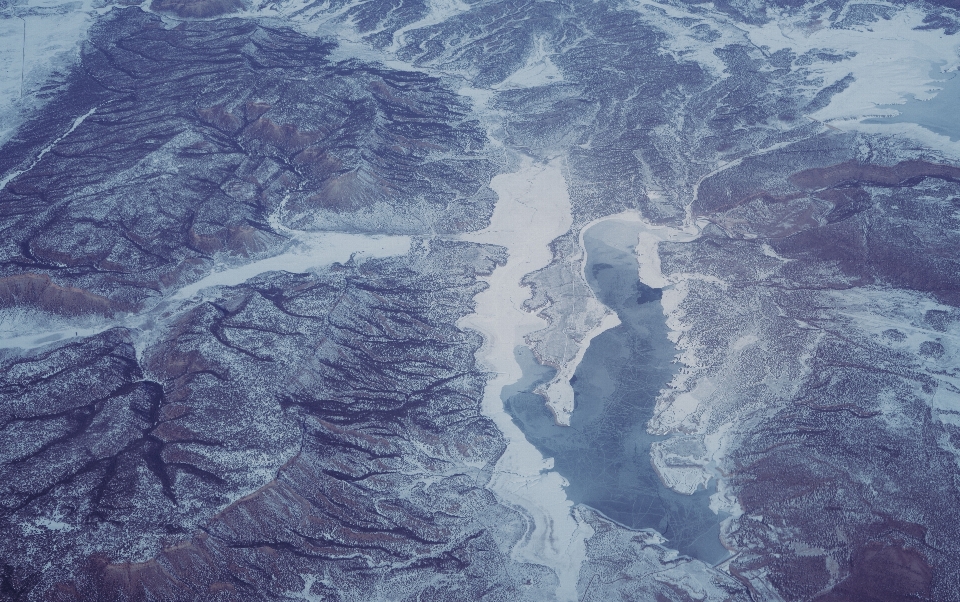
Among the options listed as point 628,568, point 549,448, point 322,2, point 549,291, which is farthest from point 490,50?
point 628,568

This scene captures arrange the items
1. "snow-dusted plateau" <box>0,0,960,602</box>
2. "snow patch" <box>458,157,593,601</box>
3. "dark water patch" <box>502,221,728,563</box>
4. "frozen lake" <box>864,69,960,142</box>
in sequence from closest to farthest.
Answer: "snow-dusted plateau" <box>0,0,960,602</box> < "snow patch" <box>458,157,593,601</box> < "dark water patch" <box>502,221,728,563</box> < "frozen lake" <box>864,69,960,142</box>

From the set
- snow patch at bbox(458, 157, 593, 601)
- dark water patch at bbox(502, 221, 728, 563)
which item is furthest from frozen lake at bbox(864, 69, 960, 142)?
snow patch at bbox(458, 157, 593, 601)

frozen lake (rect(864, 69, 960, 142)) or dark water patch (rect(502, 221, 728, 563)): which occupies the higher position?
frozen lake (rect(864, 69, 960, 142))

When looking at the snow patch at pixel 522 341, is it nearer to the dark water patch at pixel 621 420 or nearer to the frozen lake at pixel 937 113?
the dark water patch at pixel 621 420

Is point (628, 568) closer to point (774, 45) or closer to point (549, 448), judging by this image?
point (549, 448)

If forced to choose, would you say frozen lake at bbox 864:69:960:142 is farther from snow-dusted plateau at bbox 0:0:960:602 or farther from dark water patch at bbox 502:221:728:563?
dark water patch at bbox 502:221:728:563

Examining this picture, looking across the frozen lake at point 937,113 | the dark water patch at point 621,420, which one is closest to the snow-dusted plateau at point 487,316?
the dark water patch at point 621,420
